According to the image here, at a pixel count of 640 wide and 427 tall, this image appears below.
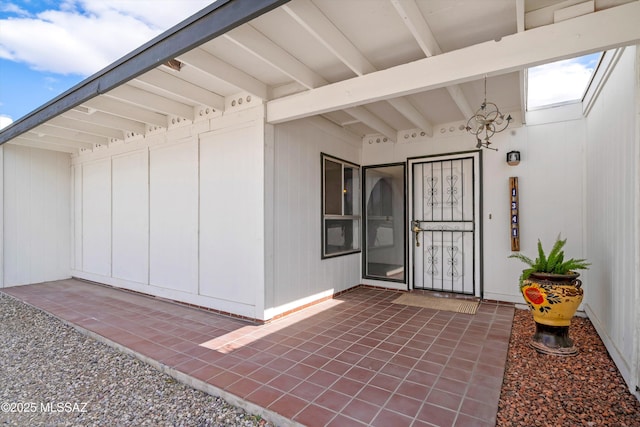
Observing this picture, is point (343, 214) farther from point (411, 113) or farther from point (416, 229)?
point (411, 113)

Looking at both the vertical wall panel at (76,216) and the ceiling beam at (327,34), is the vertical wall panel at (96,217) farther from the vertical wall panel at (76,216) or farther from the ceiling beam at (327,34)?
the ceiling beam at (327,34)

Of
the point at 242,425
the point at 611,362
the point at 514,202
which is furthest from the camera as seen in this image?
the point at 514,202

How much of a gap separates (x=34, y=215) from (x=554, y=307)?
8.65 metres

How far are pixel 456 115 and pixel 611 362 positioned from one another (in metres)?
3.41

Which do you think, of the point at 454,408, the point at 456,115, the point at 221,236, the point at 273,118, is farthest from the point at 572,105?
the point at 221,236

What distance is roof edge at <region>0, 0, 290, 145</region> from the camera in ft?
7.09

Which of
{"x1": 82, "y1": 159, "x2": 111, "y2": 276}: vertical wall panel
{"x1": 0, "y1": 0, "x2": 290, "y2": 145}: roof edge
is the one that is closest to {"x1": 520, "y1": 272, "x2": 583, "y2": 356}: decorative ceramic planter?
{"x1": 0, "y1": 0, "x2": 290, "y2": 145}: roof edge

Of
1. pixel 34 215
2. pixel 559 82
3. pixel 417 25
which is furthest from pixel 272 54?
pixel 34 215

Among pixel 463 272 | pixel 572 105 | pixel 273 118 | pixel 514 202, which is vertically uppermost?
pixel 572 105

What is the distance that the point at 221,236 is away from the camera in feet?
13.7

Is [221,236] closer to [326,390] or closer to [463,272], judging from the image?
[326,390]

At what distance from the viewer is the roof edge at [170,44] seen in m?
2.16

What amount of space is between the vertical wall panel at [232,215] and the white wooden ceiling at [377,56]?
0.50 meters

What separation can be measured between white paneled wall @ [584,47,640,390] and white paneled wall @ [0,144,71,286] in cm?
892
